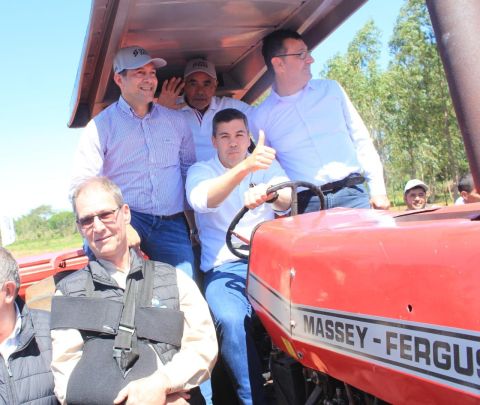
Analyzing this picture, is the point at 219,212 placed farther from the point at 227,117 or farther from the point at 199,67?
the point at 199,67

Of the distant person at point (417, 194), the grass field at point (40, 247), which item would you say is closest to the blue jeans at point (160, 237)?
the distant person at point (417, 194)

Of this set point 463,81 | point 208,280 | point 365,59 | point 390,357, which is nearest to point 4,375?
point 208,280

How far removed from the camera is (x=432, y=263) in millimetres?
1236

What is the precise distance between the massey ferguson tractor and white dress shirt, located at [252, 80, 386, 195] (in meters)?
0.95

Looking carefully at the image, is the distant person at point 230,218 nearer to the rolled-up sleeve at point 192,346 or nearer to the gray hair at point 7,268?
the rolled-up sleeve at point 192,346

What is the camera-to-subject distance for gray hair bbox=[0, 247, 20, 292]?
213 cm

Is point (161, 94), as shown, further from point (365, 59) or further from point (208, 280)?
point (365, 59)

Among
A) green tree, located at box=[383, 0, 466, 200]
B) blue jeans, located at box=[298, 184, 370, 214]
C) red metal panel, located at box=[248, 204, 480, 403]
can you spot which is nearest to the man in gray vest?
red metal panel, located at box=[248, 204, 480, 403]

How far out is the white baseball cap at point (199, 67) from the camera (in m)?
3.43

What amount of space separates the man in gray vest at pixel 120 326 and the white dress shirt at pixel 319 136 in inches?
47.0

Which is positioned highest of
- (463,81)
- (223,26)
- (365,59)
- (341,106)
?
(365,59)

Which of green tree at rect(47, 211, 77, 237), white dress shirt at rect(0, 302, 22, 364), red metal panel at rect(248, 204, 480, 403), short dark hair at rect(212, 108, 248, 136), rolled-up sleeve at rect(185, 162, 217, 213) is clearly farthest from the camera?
green tree at rect(47, 211, 77, 237)

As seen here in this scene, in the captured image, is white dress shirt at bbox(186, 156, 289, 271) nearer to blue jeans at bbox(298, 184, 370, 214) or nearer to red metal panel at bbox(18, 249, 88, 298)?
blue jeans at bbox(298, 184, 370, 214)

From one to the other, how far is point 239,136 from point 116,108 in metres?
0.78
